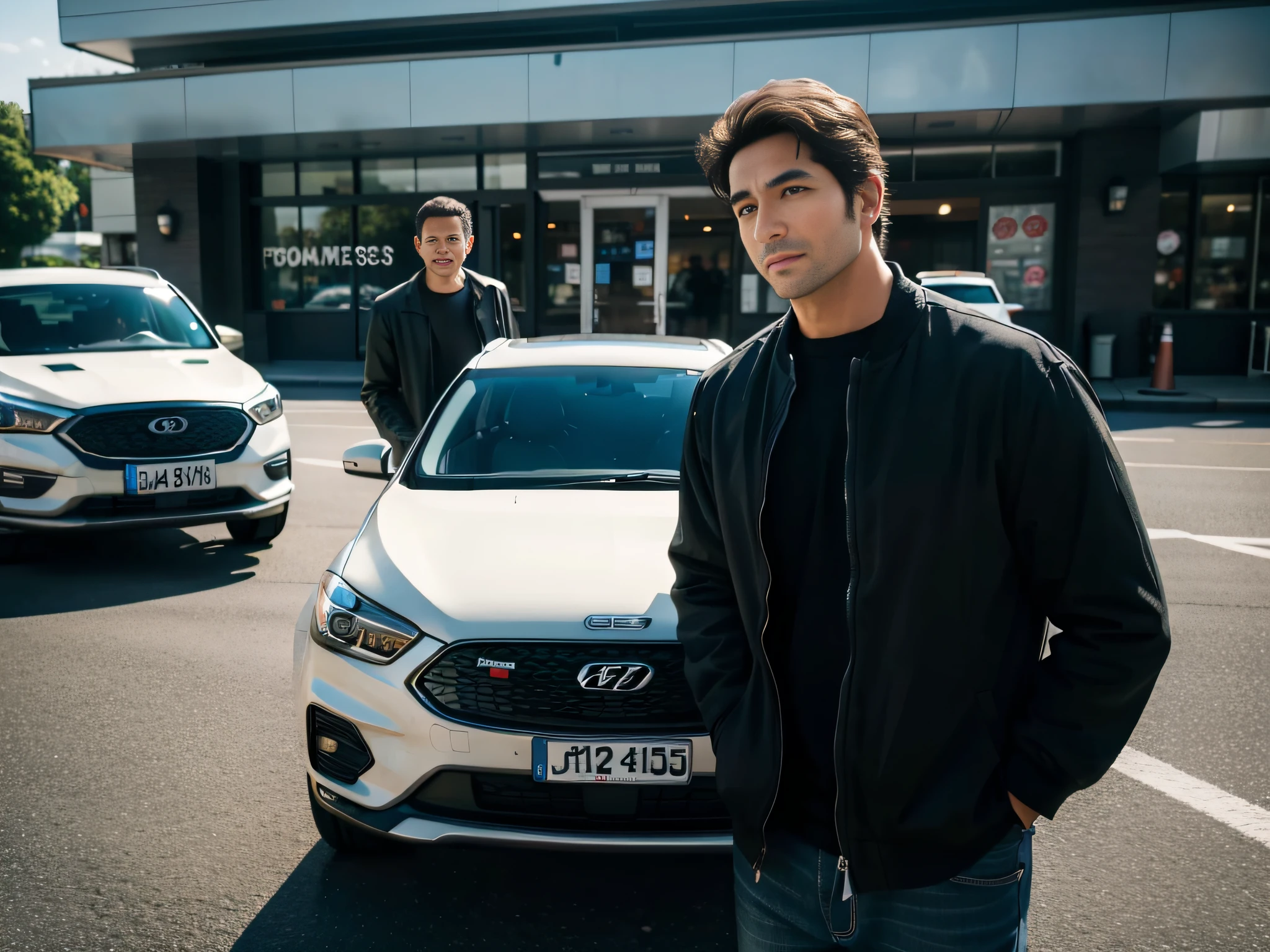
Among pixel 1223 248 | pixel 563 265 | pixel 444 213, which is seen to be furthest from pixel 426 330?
pixel 1223 248

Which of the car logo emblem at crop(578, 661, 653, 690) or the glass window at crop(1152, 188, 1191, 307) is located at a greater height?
the glass window at crop(1152, 188, 1191, 307)

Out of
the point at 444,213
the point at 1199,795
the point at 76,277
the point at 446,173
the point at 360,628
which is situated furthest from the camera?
the point at 446,173

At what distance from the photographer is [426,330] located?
5.08 meters

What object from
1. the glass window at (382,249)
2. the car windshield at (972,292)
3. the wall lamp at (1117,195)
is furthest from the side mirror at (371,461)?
the glass window at (382,249)

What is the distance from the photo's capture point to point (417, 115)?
17469 mm

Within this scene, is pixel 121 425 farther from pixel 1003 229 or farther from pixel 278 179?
pixel 278 179

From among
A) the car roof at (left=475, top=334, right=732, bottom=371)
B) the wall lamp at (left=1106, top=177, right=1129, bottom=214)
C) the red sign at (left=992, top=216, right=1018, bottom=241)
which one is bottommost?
the car roof at (left=475, top=334, right=732, bottom=371)

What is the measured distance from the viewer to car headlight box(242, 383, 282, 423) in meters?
6.62

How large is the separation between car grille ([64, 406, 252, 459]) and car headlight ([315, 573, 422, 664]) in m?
3.72

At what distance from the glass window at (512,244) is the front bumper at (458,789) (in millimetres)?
17024

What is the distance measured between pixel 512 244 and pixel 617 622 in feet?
57.2

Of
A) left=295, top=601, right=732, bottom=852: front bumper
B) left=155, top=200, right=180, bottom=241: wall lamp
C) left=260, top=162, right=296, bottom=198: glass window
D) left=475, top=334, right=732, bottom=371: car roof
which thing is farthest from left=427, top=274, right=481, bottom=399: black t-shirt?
left=155, top=200, right=180, bottom=241: wall lamp

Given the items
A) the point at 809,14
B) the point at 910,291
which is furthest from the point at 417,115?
the point at 910,291

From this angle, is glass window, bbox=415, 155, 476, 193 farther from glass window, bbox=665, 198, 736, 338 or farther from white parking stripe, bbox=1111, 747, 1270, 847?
white parking stripe, bbox=1111, 747, 1270, 847
